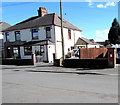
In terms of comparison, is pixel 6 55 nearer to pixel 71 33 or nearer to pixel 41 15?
pixel 41 15

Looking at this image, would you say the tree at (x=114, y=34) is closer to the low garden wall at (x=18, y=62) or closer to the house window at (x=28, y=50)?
the house window at (x=28, y=50)

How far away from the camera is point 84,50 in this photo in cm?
2073

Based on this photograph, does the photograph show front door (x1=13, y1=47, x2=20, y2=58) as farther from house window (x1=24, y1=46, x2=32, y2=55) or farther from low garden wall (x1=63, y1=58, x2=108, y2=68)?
low garden wall (x1=63, y1=58, x2=108, y2=68)

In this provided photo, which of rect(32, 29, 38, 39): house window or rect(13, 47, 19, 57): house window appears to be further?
rect(13, 47, 19, 57): house window

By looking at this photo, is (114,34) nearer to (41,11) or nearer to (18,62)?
(41,11)

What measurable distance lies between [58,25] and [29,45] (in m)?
5.77

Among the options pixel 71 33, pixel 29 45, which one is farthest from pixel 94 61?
pixel 71 33

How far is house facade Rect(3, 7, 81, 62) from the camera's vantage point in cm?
2561

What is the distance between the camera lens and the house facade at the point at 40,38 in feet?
84.0

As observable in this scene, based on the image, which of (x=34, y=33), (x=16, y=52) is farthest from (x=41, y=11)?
(x=16, y=52)

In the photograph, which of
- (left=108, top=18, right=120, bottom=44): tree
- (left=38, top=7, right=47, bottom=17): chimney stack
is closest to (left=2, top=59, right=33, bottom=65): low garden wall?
(left=38, top=7, right=47, bottom=17): chimney stack

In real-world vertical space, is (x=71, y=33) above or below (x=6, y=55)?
above

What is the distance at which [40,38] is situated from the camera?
2697 cm

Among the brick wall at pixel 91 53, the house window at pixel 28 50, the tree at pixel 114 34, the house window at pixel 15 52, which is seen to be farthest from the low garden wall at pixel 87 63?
the tree at pixel 114 34
